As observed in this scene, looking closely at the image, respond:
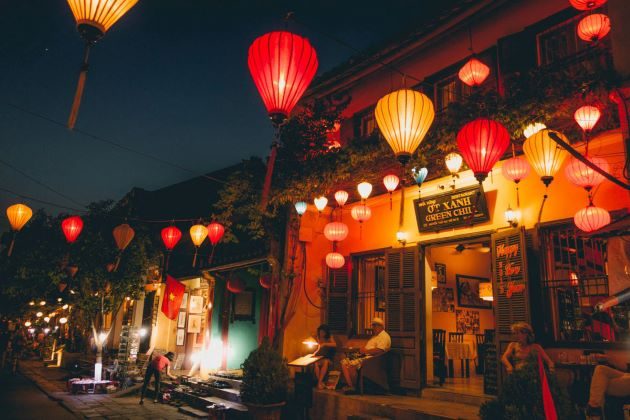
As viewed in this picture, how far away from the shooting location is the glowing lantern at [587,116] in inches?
265

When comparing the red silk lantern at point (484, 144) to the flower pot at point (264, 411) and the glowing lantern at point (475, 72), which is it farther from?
the flower pot at point (264, 411)

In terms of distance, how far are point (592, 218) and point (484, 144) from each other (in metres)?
2.18

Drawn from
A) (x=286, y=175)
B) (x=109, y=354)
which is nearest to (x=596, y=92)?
(x=286, y=175)

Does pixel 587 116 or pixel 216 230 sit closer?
pixel 587 116

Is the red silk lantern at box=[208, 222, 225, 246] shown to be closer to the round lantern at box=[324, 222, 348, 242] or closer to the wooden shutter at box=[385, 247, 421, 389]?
the round lantern at box=[324, 222, 348, 242]

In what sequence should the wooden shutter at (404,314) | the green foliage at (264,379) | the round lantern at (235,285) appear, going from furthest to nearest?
the round lantern at (235,285)
the wooden shutter at (404,314)
the green foliage at (264,379)

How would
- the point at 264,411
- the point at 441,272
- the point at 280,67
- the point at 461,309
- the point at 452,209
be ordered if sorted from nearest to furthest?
1. the point at 280,67
2. the point at 264,411
3. the point at 452,209
4. the point at 441,272
5. the point at 461,309

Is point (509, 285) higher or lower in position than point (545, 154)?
lower

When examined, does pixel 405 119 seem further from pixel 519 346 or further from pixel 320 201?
pixel 320 201

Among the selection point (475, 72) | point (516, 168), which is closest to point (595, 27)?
point (475, 72)

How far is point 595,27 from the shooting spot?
24.3ft

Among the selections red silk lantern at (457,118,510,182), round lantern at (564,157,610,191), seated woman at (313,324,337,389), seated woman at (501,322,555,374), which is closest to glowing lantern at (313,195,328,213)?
seated woman at (313,324,337,389)

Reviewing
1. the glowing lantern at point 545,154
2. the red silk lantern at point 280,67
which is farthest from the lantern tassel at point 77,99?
the glowing lantern at point 545,154

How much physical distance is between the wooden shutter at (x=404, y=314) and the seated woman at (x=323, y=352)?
1444mm
